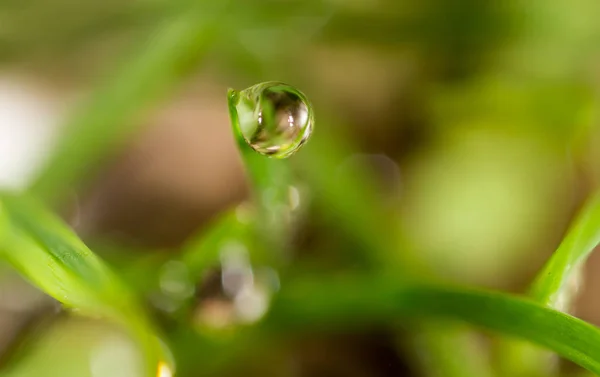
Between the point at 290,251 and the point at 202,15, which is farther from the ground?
the point at 202,15

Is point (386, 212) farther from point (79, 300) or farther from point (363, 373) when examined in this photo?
point (79, 300)

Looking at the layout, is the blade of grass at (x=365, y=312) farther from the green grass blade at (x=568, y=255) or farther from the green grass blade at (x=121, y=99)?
the green grass blade at (x=121, y=99)

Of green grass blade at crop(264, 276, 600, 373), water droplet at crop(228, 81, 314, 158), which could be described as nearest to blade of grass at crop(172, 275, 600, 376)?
green grass blade at crop(264, 276, 600, 373)

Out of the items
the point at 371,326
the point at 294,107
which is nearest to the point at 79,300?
the point at 294,107

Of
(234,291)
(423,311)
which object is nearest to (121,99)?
(234,291)

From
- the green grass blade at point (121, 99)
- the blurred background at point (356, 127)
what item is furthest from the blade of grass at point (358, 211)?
the green grass blade at point (121, 99)

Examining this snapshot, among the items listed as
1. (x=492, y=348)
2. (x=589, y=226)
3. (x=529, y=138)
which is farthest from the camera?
(x=529, y=138)
